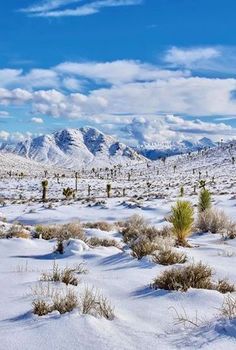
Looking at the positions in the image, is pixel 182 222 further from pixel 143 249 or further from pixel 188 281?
pixel 188 281

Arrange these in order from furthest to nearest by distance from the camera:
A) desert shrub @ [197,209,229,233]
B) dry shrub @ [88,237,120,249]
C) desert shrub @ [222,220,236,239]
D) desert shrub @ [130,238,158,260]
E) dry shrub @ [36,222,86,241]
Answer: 1. desert shrub @ [197,209,229,233]
2. desert shrub @ [222,220,236,239]
3. dry shrub @ [36,222,86,241]
4. dry shrub @ [88,237,120,249]
5. desert shrub @ [130,238,158,260]

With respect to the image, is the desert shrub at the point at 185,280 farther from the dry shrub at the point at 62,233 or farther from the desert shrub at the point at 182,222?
the dry shrub at the point at 62,233

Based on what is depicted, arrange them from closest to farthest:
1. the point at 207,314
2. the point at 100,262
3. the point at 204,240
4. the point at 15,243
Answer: the point at 207,314, the point at 100,262, the point at 15,243, the point at 204,240

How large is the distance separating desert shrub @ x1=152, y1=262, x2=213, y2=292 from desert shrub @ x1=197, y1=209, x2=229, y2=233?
9414 millimetres

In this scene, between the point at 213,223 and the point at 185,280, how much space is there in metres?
9.95

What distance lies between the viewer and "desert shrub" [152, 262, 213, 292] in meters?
6.61

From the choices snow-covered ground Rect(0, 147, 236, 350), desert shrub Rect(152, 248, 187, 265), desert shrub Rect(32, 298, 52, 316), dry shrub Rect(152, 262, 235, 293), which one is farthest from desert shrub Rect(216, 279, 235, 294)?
desert shrub Rect(32, 298, 52, 316)

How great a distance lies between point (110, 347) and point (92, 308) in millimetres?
1082

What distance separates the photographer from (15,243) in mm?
12781

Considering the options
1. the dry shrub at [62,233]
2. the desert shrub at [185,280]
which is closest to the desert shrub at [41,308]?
the desert shrub at [185,280]

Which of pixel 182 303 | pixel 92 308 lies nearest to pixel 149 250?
pixel 182 303

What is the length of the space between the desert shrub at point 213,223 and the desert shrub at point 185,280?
941cm

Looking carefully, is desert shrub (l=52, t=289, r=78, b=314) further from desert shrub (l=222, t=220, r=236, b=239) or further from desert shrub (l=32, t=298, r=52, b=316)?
desert shrub (l=222, t=220, r=236, b=239)

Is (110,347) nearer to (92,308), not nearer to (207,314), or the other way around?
(92,308)
